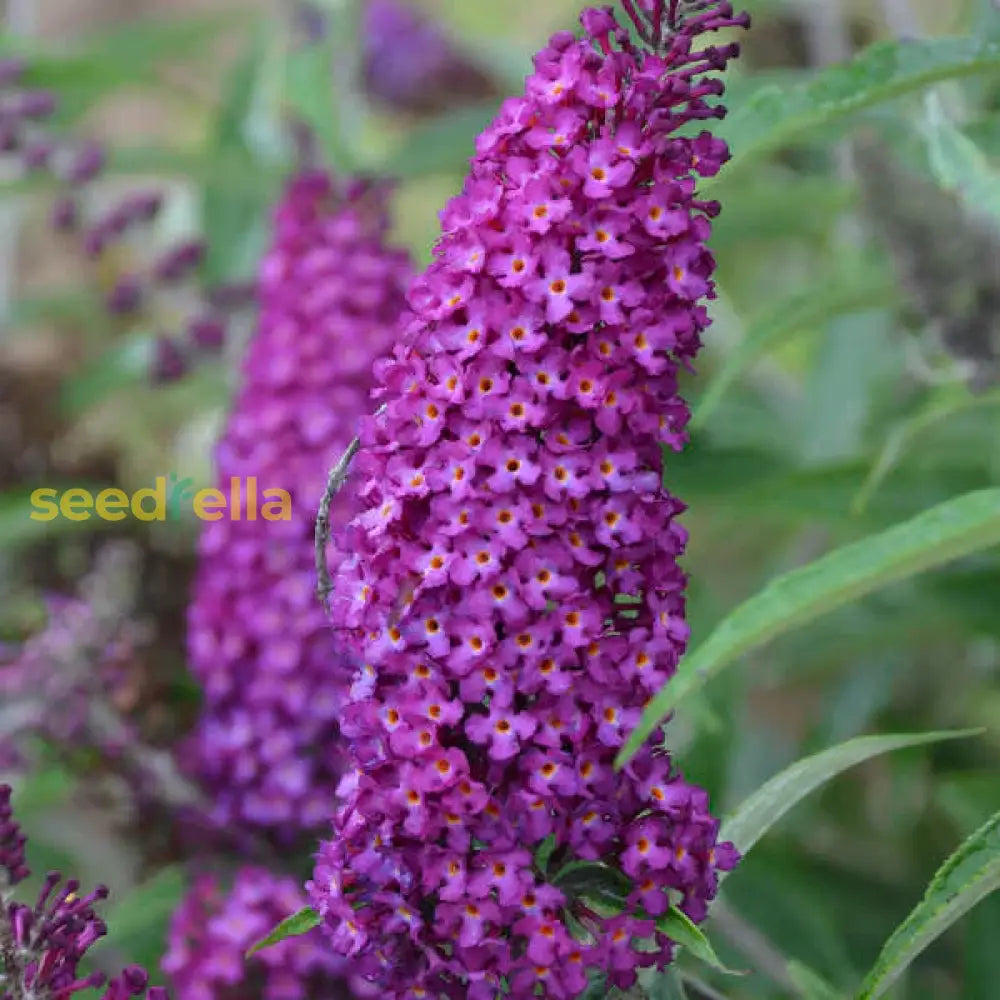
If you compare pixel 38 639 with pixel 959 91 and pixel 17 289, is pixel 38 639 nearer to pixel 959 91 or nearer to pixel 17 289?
pixel 959 91

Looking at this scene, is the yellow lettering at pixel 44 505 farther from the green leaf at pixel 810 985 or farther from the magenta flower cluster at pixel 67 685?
the green leaf at pixel 810 985

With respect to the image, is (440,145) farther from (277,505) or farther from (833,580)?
(833,580)

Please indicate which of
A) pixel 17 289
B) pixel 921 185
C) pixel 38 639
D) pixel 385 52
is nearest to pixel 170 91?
pixel 17 289

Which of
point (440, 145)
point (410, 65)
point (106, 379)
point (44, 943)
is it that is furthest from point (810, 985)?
point (410, 65)

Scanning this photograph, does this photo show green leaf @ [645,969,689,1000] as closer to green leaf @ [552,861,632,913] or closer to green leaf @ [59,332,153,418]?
green leaf @ [552,861,632,913]

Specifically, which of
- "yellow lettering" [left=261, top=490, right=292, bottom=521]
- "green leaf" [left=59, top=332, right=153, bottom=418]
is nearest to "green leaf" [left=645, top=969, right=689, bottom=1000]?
"yellow lettering" [left=261, top=490, right=292, bottom=521]
